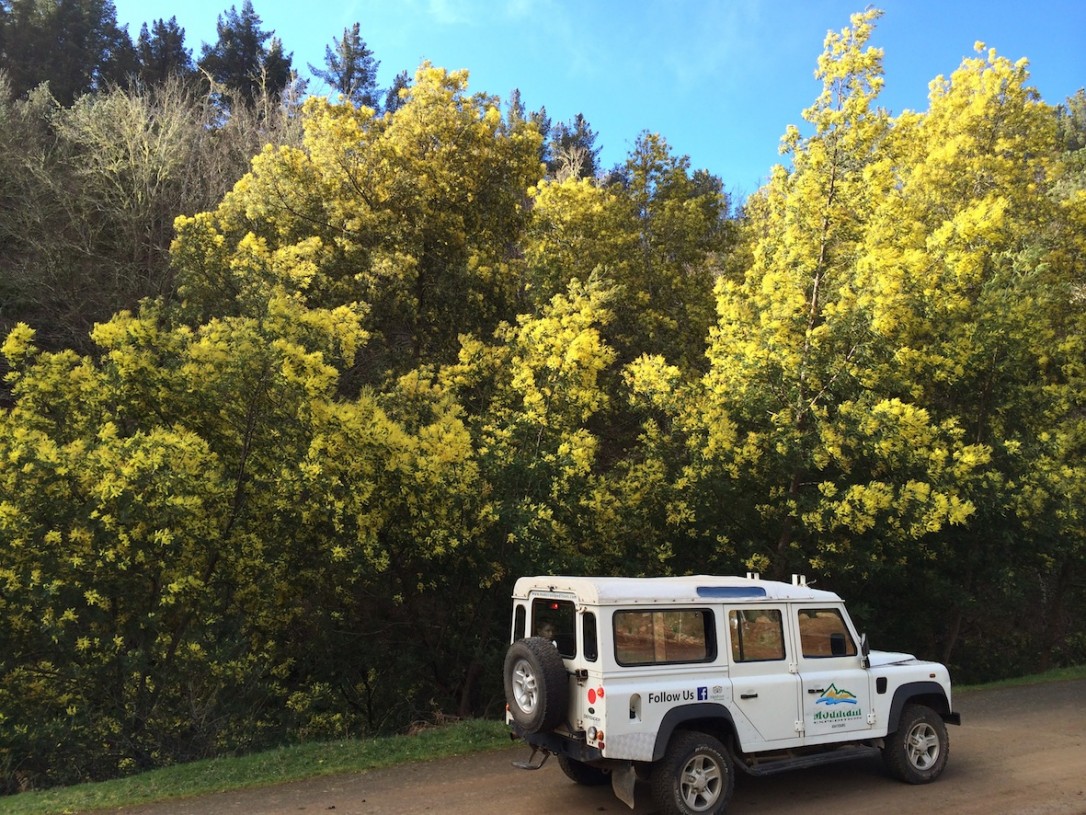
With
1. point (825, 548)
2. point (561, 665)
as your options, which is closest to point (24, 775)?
point (561, 665)

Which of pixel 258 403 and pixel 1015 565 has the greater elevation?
pixel 258 403

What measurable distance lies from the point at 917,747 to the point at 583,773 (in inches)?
130

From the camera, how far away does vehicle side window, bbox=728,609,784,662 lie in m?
6.35

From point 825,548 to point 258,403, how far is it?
9.05 m

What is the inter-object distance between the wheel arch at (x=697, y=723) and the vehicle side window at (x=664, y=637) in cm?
38

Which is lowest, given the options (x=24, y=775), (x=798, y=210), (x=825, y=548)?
(x=24, y=775)

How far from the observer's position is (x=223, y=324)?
34.2 ft

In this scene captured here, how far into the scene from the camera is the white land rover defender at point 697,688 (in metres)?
5.74

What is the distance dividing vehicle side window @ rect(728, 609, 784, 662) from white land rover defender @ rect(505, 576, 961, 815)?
0.01 m

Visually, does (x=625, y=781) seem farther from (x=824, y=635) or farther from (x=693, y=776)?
(x=824, y=635)

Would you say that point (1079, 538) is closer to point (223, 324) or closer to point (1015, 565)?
point (1015, 565)

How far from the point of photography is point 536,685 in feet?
19.3

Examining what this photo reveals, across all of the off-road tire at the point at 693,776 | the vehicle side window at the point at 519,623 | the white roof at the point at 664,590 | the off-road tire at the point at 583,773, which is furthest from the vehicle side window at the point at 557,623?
the off-road tire at the point at 583,773

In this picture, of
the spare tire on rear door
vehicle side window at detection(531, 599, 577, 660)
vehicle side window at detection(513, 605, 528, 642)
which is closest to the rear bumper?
the spare tire on rear door
